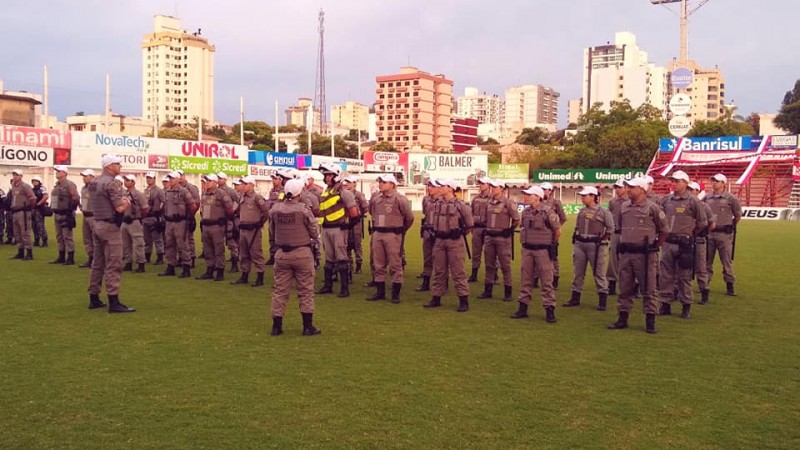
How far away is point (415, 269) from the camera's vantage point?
16.3 metres

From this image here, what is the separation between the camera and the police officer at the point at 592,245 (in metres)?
11.4

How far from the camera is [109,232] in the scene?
31.8ft

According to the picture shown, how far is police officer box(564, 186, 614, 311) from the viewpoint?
37.2 feet

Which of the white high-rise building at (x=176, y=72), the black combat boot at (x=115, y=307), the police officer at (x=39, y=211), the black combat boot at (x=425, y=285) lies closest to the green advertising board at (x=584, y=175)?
the police officer at (x=39, y=211)

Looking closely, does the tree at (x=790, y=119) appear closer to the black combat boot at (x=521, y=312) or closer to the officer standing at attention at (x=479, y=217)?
the officer standing at attention at (x=479, y=217)

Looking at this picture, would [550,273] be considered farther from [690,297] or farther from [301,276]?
[301,276]

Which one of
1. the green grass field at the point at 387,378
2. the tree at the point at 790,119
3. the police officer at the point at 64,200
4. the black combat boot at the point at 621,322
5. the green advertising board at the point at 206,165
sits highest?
the tree at the point at 790,119

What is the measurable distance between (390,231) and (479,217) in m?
3.06

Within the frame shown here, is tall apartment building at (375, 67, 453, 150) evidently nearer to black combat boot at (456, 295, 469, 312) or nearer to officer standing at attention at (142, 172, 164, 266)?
officer standing at attention at (142, 172, 164, 266)

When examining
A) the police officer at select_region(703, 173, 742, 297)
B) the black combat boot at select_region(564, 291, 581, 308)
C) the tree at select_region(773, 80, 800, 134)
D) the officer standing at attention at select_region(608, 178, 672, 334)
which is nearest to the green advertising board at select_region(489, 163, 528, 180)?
A: the tree at select_region(773, 80, 800, 134)

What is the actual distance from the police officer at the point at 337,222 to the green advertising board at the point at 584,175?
42.0 metres

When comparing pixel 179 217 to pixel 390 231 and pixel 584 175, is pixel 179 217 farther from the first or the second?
pixel 584 175

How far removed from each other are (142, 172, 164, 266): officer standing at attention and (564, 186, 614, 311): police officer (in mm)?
8766

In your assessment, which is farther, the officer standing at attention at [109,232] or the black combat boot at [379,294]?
the black combat boot at [379,294]
